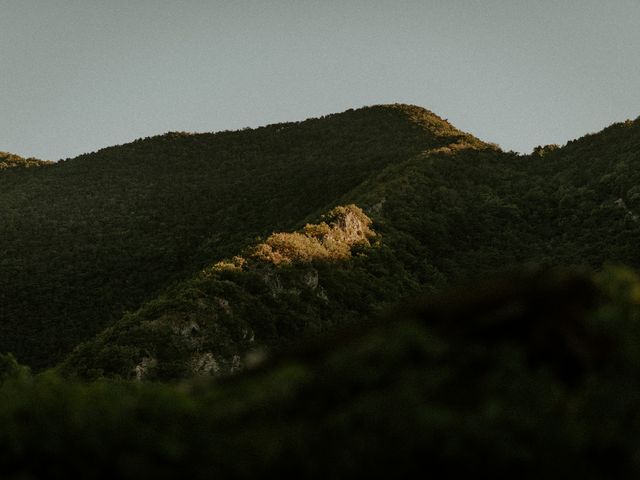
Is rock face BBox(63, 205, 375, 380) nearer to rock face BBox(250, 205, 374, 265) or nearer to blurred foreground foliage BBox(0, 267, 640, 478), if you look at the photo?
rock face BBox(250, 205, 374, 265)

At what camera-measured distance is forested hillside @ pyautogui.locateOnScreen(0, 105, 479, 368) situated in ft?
121

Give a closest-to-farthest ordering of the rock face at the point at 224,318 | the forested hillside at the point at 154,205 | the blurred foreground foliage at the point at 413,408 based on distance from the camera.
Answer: the blurred foreground foliage at the point at 413,408, the rock face at the point at 224,318, the forested hillside at the point at 154,205

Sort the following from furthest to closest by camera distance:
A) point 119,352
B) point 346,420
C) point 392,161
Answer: point 392,161, point 119,352, point 346,420

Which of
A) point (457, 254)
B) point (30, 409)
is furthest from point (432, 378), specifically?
point (457, 254)

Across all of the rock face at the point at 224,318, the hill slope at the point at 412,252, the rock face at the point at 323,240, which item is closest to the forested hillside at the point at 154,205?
the rock face at the point at 323,240

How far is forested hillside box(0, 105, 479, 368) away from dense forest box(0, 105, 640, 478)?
0.73 ft

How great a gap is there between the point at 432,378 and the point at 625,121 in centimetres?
5660

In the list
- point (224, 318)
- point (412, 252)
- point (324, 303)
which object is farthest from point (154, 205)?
point (224, 318)

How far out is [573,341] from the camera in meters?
3.54

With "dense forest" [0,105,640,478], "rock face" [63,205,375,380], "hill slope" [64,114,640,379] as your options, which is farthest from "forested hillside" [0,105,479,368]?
"rock face" [63,205,375,380]

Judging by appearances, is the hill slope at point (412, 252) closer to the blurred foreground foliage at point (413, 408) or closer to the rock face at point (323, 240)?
the rock face at point (323, 240)

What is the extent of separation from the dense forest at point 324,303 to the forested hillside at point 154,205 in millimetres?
223

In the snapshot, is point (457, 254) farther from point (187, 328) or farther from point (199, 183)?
point (199, 183)

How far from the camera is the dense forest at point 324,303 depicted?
127 inches
